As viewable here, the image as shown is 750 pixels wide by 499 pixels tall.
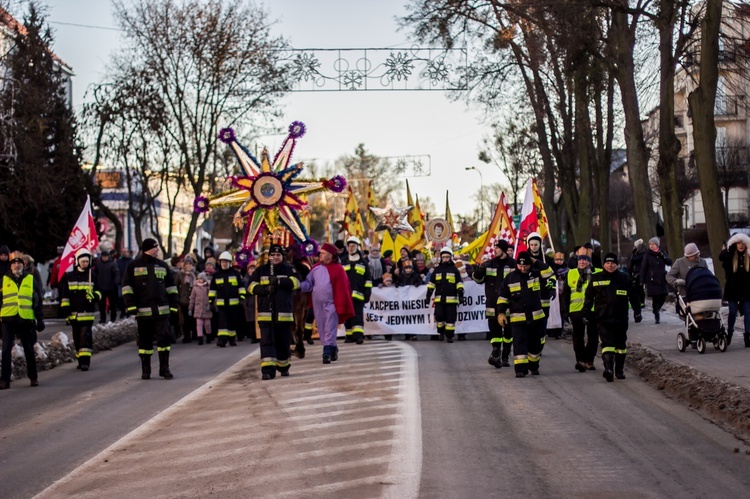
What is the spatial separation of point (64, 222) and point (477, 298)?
24.2 m

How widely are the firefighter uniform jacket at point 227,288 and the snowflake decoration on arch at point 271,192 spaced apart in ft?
6.71

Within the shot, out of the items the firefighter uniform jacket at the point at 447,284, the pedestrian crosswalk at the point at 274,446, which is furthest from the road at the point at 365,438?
the firefighter uniform jacket at the point at 447,284

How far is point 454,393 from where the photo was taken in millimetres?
13914

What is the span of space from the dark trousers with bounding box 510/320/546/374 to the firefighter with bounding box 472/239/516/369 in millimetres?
1105

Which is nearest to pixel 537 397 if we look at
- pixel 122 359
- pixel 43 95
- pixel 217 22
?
pixel 122 359

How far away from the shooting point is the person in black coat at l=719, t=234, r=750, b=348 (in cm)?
1842

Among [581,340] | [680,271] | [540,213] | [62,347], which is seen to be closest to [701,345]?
[581,340]

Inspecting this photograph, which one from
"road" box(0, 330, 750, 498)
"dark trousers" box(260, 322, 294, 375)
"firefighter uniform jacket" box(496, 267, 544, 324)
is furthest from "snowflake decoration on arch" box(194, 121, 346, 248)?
"firefighter uniform jacket" box(496, 267, 544, 324)

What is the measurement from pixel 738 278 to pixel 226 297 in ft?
34.2

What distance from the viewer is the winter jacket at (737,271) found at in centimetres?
1853

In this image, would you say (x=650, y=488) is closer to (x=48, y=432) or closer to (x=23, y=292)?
(x=48, y=432)

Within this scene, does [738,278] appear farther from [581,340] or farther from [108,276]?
[108,276]

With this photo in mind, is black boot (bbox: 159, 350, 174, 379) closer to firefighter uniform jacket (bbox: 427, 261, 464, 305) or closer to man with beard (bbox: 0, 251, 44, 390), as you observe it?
man with beard (bbox: 0, 251, 44, 390)

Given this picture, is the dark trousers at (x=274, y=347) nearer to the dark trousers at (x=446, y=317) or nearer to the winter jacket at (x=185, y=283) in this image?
the dark trousers at (x=446, y=317)
